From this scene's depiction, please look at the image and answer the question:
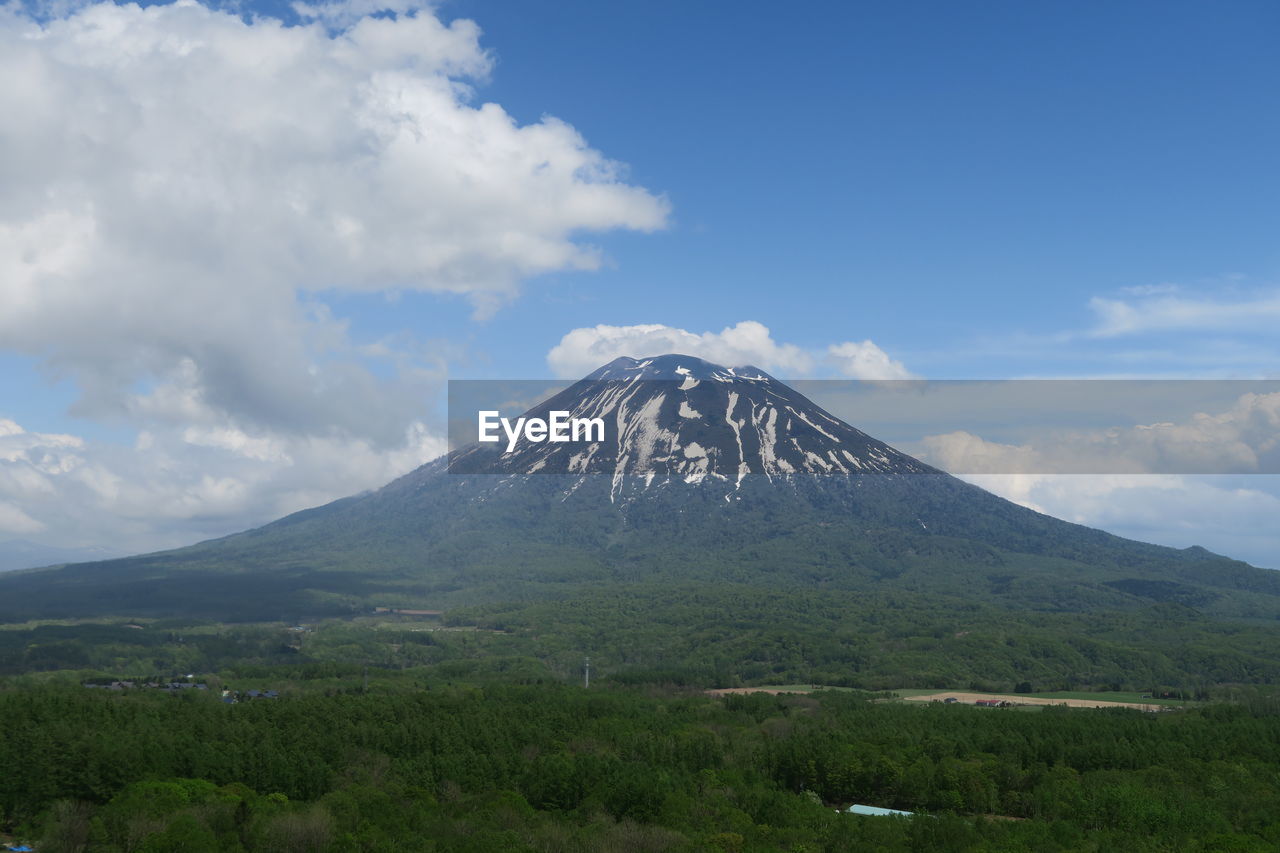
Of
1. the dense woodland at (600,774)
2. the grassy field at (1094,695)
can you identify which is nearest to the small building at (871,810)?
the dense woodland at (600,774)

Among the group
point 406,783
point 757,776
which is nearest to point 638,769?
point 757,776

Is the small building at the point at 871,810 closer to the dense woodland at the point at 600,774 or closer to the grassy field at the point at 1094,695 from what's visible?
the dense woodland at the point at 600,774

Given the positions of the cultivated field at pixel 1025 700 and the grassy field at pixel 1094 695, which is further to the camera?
the grassy field at pixel 1094 695

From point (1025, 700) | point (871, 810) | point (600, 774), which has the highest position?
point (600, 774)

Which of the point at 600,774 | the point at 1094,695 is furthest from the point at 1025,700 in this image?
the point at 600,774

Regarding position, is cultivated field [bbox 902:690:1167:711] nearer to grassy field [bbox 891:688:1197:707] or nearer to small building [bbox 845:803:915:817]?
grassy field [bbox 891:688:1197:707]

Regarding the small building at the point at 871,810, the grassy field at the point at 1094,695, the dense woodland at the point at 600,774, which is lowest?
the grassy field at the point at 1094,695

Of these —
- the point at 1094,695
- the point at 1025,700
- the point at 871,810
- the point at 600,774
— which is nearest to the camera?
the point at 600,774

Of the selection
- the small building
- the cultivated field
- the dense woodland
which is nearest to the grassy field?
the cultivated field

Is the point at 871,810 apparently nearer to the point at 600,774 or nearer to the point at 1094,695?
the point at 600,774
